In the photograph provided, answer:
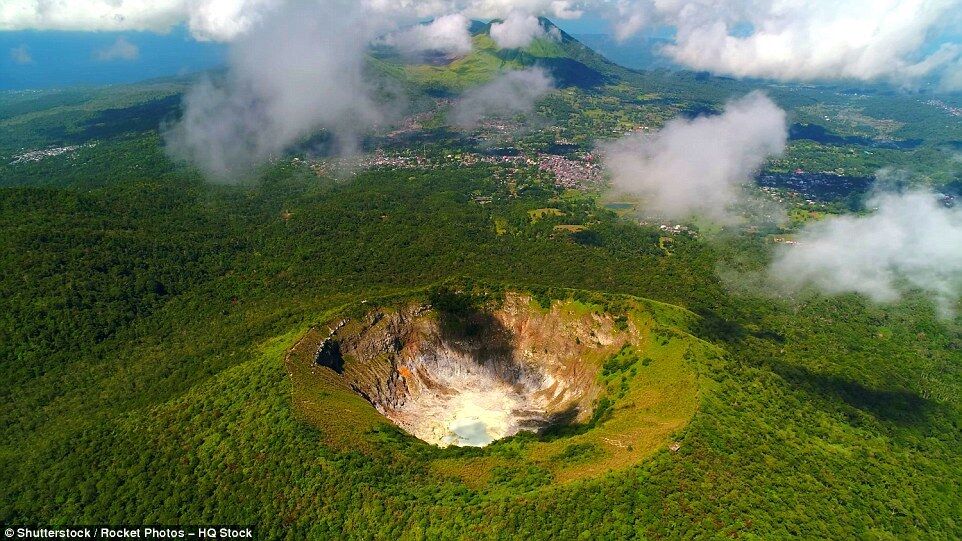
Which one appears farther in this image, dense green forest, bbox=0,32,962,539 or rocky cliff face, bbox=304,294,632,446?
rocky cliff face, bbox=304,294,632,446

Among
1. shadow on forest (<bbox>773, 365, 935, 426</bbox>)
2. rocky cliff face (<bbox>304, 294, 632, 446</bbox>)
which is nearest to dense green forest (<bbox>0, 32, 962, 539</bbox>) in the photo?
shadow on forest (<bbox>773, 365, 935, 426</bbox>)

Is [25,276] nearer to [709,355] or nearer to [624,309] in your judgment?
[624,309]

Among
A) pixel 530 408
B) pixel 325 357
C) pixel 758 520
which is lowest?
pixel 530 408

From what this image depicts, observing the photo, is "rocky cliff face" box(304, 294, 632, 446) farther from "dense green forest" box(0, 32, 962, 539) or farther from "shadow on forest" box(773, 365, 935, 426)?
"shadow on forest" box(773, 365, 935, 426)

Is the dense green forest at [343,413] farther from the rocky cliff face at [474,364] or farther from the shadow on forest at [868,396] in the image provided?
the rocky cliff face at [474,364]

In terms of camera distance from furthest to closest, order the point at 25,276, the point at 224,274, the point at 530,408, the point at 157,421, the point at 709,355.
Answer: the point at 224,274
the point at 25,276
the point at 530,408
the point at 709,355
the point at 157,421

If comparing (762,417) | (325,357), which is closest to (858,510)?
(762,417)

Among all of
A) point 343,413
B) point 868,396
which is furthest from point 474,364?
point 868,396
